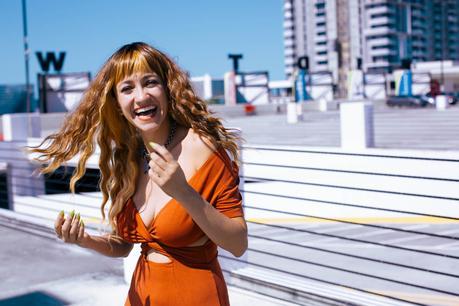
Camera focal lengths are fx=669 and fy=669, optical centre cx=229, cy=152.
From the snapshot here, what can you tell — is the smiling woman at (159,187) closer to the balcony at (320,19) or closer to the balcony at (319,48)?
the balcony at (320,19)

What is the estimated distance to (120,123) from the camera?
8.19 ft

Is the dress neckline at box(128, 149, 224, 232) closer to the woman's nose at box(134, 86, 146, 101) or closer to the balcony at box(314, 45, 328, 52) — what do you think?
the woman's nose at box(134, 86, 146, 101)

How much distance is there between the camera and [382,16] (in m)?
156

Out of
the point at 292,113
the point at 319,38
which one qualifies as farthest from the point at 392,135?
the point at 319,38

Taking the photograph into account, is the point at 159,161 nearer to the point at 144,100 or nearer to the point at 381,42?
the point at 144,100

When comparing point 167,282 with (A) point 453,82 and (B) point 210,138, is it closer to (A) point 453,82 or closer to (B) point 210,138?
(B) point 210,138

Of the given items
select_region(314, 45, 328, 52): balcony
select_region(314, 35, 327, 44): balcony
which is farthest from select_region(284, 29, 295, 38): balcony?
select_region(314, 35, 327, 44): balcony

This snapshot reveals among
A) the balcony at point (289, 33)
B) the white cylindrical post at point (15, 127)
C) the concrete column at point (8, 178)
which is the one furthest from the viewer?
the balcony at point (289, 33)

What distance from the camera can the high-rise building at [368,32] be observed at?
156750mm

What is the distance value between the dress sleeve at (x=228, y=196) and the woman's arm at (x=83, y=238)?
55cm

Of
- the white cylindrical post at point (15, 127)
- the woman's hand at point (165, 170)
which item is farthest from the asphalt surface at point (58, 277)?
the woman's hand at point (165, 170)

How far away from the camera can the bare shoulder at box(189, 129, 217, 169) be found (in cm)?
222

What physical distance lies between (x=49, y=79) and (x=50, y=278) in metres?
37.7

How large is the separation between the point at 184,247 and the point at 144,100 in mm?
509
